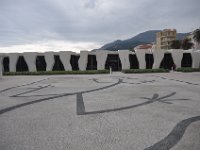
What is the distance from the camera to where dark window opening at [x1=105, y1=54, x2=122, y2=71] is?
52.1 meters

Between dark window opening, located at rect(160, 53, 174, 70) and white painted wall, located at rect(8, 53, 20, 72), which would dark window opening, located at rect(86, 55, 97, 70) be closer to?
white painted wall, located at rect(8, 53, 20, 72)

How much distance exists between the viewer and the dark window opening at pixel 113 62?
2051 inches

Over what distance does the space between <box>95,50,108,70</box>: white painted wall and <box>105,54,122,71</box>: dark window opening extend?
75.9 inches

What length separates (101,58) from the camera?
50.1 meters

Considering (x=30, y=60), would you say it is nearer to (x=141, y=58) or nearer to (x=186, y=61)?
(x=141, y=58)

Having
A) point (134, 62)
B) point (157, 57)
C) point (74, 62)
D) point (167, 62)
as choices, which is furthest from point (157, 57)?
point (74, 62)

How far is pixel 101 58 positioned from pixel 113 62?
3474mm

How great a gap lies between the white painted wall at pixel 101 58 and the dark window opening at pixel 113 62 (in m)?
1.93

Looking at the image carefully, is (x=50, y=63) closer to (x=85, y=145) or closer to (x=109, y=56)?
(x=109, y=56)

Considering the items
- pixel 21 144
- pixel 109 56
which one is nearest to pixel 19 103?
pixel 21 144

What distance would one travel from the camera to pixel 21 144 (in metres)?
6.49

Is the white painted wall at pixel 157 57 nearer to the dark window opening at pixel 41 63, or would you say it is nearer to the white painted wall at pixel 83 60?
the white painted wall at pixel 83 60

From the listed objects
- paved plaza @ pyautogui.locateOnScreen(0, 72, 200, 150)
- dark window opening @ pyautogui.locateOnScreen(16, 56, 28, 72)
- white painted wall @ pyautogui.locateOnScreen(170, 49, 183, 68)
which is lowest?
paved plaza @ pyautogui.locateOnScreen(0, 72, 200, 150)

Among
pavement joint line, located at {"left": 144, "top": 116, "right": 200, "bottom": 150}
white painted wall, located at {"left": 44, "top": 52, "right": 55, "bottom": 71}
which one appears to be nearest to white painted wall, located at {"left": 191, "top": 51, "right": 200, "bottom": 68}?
white painted wall, located at {"left": 44, "top": 52, "right": 55, "bottom": 71}
